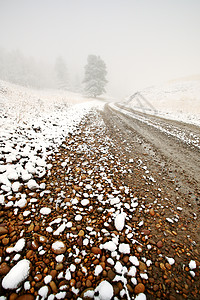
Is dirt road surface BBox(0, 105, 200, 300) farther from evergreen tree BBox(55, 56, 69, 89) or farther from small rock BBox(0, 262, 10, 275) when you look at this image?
evergreen tree BBox(55, 56, 69, 89)

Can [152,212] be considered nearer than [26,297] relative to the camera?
No

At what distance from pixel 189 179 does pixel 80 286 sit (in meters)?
3.87

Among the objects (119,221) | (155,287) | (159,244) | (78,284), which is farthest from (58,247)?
(159,244)

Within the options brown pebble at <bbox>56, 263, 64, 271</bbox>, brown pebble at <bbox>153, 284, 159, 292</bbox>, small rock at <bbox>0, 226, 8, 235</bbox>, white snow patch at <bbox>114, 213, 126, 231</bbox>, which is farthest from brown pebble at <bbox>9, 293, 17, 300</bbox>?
brown pebble at <bbox>153, 284, 159, 292</bbox>

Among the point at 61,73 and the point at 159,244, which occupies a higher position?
the point at 61,73

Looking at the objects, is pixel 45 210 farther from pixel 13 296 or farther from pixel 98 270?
pixel 98 270

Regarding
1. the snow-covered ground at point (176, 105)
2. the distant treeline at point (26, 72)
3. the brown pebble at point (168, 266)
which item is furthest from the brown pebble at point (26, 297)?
the distant treeline at point (26, 72)

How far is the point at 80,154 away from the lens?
4.66 meters

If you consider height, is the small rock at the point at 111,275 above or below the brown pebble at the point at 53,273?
below

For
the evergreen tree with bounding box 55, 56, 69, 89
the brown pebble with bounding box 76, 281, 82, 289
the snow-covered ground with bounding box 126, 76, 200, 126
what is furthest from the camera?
the evergreen tree with bounding box 55, 56, 69, 89

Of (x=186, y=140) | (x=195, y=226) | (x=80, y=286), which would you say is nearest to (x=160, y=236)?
(x=195, y=226)

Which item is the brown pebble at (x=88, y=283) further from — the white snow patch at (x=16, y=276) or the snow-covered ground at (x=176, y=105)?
the snow-covered ground at (x=176, y=105)

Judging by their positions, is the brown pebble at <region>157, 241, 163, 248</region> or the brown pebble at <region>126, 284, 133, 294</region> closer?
the brown pebble at <region>126, 284, 133, 294</region>

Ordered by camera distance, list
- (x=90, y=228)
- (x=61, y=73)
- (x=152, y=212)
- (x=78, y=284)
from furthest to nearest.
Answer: (x=61, y=73) → (x=152, y=212) → (x=90, y=228) → (x=78, y=284)
